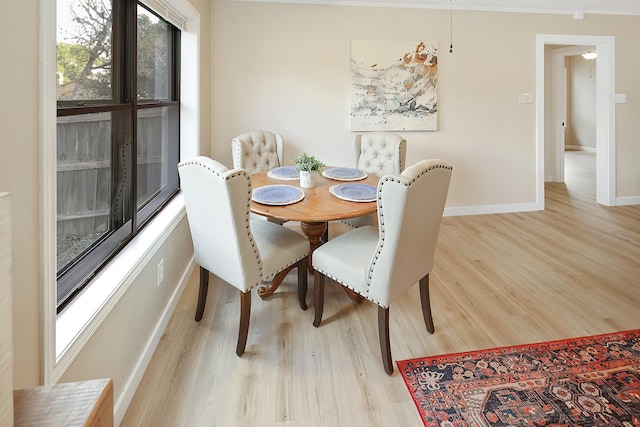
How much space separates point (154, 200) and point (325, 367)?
168cm

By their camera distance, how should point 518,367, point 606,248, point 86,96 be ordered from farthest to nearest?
point 606,248 → point 518,367 → point 86,96

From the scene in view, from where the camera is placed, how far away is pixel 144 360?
1.79 meters

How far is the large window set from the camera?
57.3 inches

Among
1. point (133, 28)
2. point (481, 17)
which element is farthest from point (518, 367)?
point (481, 17)

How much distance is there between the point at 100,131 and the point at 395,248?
4.76ft

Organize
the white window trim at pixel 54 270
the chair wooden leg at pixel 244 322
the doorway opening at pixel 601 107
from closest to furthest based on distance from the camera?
the white window trim at pixel 54 270
the chair wooden leg at pixel 244 322
the doorway opening at pixel 601 107

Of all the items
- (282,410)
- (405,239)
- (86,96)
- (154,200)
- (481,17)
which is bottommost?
(282,410)

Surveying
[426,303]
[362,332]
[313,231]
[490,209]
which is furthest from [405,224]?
[490,209]

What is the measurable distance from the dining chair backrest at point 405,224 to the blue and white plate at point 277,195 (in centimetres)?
69

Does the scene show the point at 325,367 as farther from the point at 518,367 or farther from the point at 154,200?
the point at 154,200

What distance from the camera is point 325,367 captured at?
184 centimetres

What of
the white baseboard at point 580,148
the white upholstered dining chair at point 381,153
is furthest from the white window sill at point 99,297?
the white baseboard at point 580,148

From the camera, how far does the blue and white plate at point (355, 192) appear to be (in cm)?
225

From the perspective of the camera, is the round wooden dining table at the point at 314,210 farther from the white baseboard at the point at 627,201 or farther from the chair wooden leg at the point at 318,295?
the white baseboard at the point at 627,201
